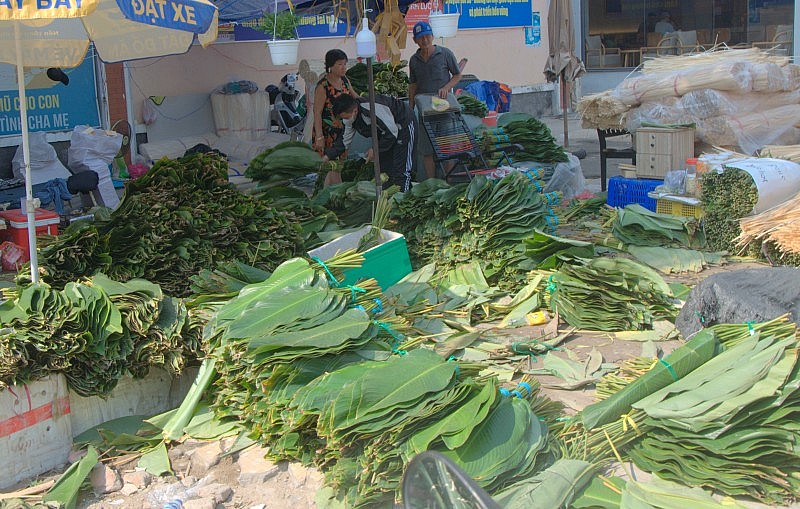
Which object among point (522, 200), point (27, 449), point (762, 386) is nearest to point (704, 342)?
point (762, 386)

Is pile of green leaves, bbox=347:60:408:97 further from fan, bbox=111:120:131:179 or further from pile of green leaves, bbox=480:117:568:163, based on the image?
fan, bbox=111:120:131:179

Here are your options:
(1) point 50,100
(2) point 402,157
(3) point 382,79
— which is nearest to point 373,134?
(2) point 402,157

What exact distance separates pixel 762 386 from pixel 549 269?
2570 mm

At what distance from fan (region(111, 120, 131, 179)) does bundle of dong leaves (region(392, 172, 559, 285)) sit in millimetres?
5453

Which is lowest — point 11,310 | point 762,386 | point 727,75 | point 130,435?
point 130,435

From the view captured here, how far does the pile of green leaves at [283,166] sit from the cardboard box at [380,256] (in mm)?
2628

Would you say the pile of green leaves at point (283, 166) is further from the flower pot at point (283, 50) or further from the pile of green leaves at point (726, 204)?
the pile of green leaves at point (726, 204)

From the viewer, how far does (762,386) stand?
3.59 metres

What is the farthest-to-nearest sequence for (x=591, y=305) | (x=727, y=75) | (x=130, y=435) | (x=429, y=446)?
(x=727, y=75), (x=591, y=305), (x=130, y=435), (x=429, y=446)

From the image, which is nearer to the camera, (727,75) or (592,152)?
(727,75)

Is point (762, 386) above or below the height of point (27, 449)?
above

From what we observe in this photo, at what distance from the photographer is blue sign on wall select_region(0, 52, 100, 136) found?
31.9 feet

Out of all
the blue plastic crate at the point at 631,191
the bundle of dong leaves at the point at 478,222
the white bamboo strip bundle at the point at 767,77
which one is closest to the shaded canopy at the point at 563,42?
the white bamboo strip bundle at the point at 767,77

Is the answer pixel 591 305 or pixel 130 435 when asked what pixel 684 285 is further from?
pixel 130 435
